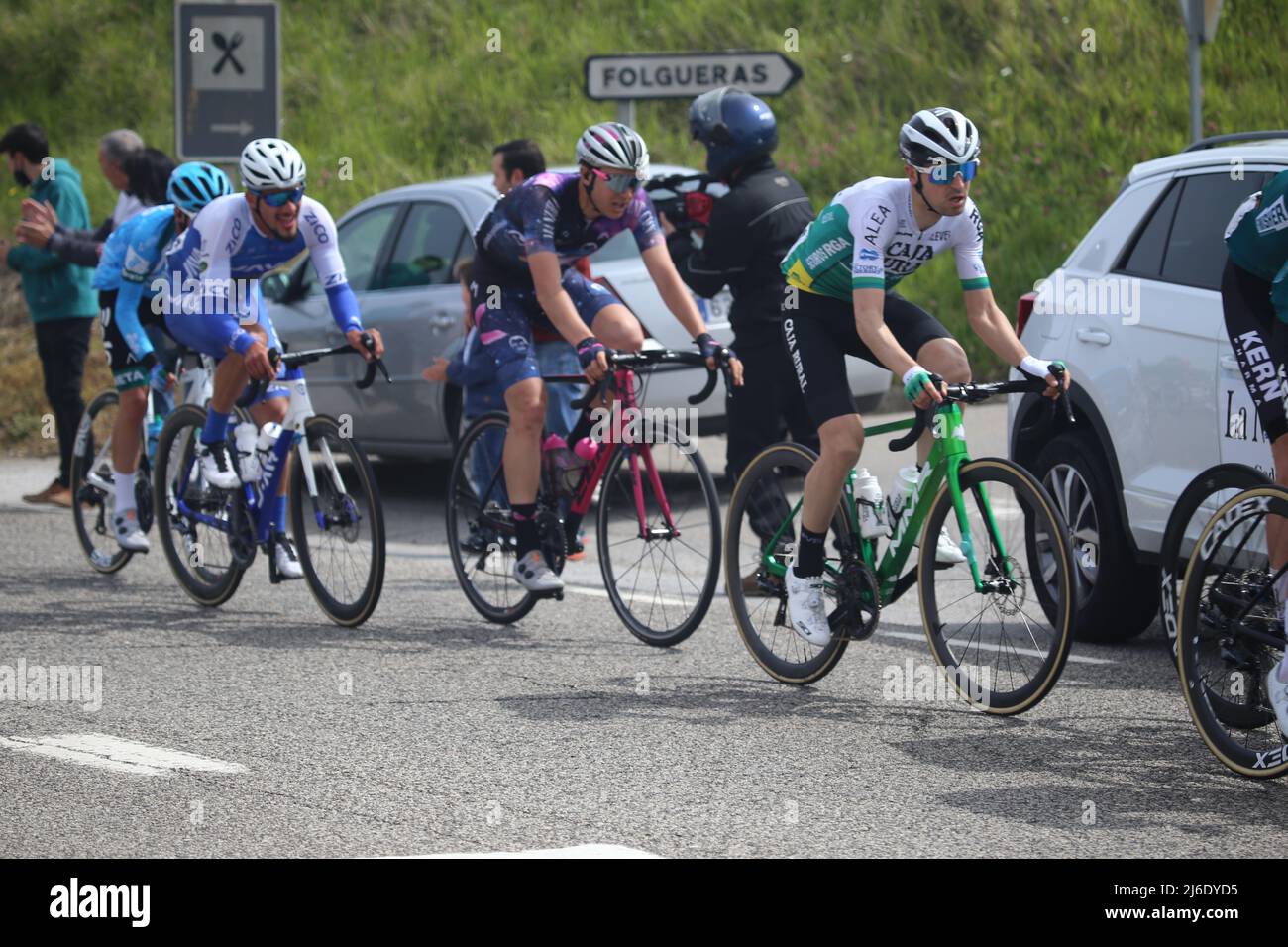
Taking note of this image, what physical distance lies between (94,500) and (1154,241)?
207 inches

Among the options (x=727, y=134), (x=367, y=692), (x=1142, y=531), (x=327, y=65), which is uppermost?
(x=327, y=65)

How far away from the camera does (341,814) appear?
5.50 m

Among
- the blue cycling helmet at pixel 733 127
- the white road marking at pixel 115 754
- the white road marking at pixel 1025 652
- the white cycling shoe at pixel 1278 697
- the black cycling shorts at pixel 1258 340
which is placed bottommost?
the white road marking at pixel 115 754

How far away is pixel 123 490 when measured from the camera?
9734 mm

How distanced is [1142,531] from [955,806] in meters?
2.40

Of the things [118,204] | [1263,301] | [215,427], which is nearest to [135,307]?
[215,427]

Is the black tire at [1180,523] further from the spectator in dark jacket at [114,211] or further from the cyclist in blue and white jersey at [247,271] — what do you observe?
the spectator in dark jacket at [114,211]

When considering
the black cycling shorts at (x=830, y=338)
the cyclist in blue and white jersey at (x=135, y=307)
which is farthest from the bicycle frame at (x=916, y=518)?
the cyclist in blue and white jersey at (x=135, y=307)

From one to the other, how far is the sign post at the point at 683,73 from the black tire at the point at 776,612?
6210 mm

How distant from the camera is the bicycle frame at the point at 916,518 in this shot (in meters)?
6.45

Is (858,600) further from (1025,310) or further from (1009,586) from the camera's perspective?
(1025,310)

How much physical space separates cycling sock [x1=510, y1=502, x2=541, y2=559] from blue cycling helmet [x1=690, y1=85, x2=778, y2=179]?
2.07 meters
